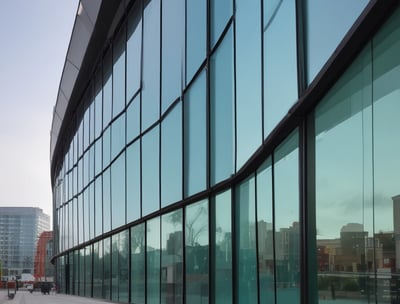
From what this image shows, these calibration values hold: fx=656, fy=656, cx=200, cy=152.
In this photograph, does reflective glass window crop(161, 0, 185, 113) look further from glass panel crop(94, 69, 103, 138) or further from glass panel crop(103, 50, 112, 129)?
glass panel crop(94, 69, 103, 138)

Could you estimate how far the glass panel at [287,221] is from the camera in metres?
7.50

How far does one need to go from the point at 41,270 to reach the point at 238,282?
79648 millimetres

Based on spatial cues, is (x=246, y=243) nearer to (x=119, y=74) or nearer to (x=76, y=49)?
(x=119, y=74)

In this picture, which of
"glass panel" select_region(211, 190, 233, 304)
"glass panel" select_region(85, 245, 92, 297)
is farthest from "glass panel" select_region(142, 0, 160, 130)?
"glass panel" select_region(85, 245, 92, 297)

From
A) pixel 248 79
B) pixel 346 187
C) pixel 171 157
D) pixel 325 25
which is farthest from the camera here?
pixel 171 157

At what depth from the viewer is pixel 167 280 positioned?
50.1 feet

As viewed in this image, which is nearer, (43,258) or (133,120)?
(133,120)

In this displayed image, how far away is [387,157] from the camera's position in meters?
5.07

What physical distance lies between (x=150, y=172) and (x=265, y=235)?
8.34m

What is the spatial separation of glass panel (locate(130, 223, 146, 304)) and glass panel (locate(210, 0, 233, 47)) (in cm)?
769

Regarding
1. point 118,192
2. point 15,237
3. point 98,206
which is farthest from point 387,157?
point 15,237

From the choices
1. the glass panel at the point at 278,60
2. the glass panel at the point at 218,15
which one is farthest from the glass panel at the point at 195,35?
the glass panel at the point at 278,60

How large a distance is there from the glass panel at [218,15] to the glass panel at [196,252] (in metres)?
3.18

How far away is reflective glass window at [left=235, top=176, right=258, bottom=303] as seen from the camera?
965 centimetres
